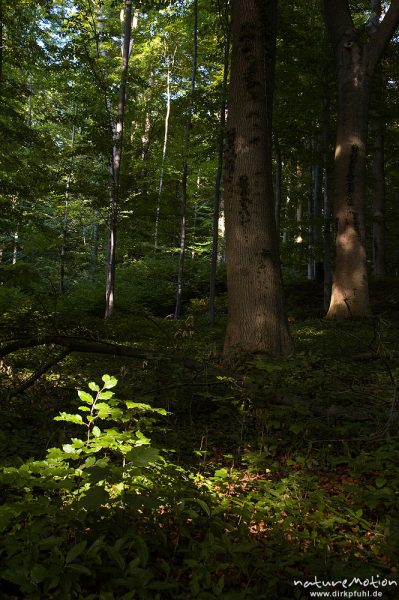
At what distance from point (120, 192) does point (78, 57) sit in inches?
147

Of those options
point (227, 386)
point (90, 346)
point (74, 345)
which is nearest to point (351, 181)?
point (227, 386)

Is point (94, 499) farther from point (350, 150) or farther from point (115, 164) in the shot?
point (115, 164)

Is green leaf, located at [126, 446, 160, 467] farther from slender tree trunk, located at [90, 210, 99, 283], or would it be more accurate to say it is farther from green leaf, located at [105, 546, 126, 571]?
slender tree trunk, located at [90, 210, 99, 283]

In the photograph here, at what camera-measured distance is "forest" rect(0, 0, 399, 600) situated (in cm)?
189

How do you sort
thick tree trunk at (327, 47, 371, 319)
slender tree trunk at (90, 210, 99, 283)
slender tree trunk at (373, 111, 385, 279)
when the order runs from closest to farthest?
thick tree trunk at (327, 47, 371, 319), slender tree trunk at (373, 111, 385, 279), slender tree trunk at (90, 210, 99, 283)

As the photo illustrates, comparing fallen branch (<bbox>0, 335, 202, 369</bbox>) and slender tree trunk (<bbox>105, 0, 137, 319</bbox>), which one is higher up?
slender tree trunk (<bbox>105, 0, 137, 319</bbox>)

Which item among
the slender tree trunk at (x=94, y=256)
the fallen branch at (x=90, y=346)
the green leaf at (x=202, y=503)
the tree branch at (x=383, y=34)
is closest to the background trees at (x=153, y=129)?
the tree branch at (x=383, y=34)

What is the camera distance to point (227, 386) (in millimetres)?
4402

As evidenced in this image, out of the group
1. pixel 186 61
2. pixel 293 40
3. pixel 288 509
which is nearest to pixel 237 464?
pixel 288 509

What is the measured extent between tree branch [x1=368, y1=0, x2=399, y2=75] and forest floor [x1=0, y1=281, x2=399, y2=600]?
29.9 feet

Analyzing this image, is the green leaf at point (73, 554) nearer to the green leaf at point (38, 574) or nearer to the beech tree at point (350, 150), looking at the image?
the green leaf at point (38, 574)

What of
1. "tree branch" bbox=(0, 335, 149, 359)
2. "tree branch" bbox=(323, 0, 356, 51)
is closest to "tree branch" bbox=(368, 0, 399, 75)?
"tree branch" bbox=(323, 0, 356, 51)

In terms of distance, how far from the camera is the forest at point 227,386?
189cm

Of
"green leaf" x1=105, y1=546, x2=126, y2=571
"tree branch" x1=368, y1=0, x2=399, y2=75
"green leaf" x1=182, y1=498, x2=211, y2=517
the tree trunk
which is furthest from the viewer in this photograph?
"tree branch" x1=368, y1=0, x2=399, y2=75
